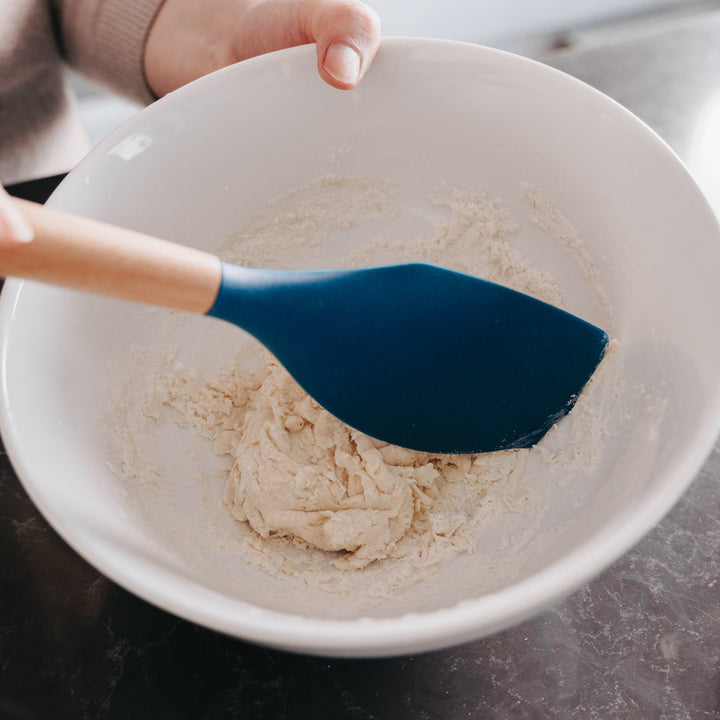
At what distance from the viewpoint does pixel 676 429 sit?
2.36 ft

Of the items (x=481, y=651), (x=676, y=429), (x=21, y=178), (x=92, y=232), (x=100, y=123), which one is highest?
(x=92, y=232)

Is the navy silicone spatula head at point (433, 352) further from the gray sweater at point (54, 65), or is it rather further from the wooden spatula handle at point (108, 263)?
the gray sweater at point (54, 65)

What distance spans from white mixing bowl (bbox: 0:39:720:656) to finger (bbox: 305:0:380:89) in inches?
1.6

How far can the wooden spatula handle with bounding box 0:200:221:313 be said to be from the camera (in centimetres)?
70

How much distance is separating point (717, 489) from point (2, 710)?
Result: 3.18ft

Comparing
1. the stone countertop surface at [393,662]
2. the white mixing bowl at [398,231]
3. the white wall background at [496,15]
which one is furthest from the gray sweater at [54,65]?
the white wall background at [496,15]

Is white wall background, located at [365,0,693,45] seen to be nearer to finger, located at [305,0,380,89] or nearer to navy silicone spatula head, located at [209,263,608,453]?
finger, located at [305,0,380,89]

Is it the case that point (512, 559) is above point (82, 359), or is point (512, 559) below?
below

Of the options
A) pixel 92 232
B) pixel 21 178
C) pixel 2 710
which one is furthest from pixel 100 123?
pixel 2 710

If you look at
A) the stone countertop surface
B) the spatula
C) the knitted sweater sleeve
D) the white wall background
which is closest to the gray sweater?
the knitted sweater sleeve

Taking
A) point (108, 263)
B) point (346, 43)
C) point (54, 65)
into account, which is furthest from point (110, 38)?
point (108, 263)

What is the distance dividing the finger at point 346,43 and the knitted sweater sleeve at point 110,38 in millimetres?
515

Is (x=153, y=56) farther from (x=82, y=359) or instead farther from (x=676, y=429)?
(x=676, y=429)

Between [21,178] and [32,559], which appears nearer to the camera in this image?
[32,559]
